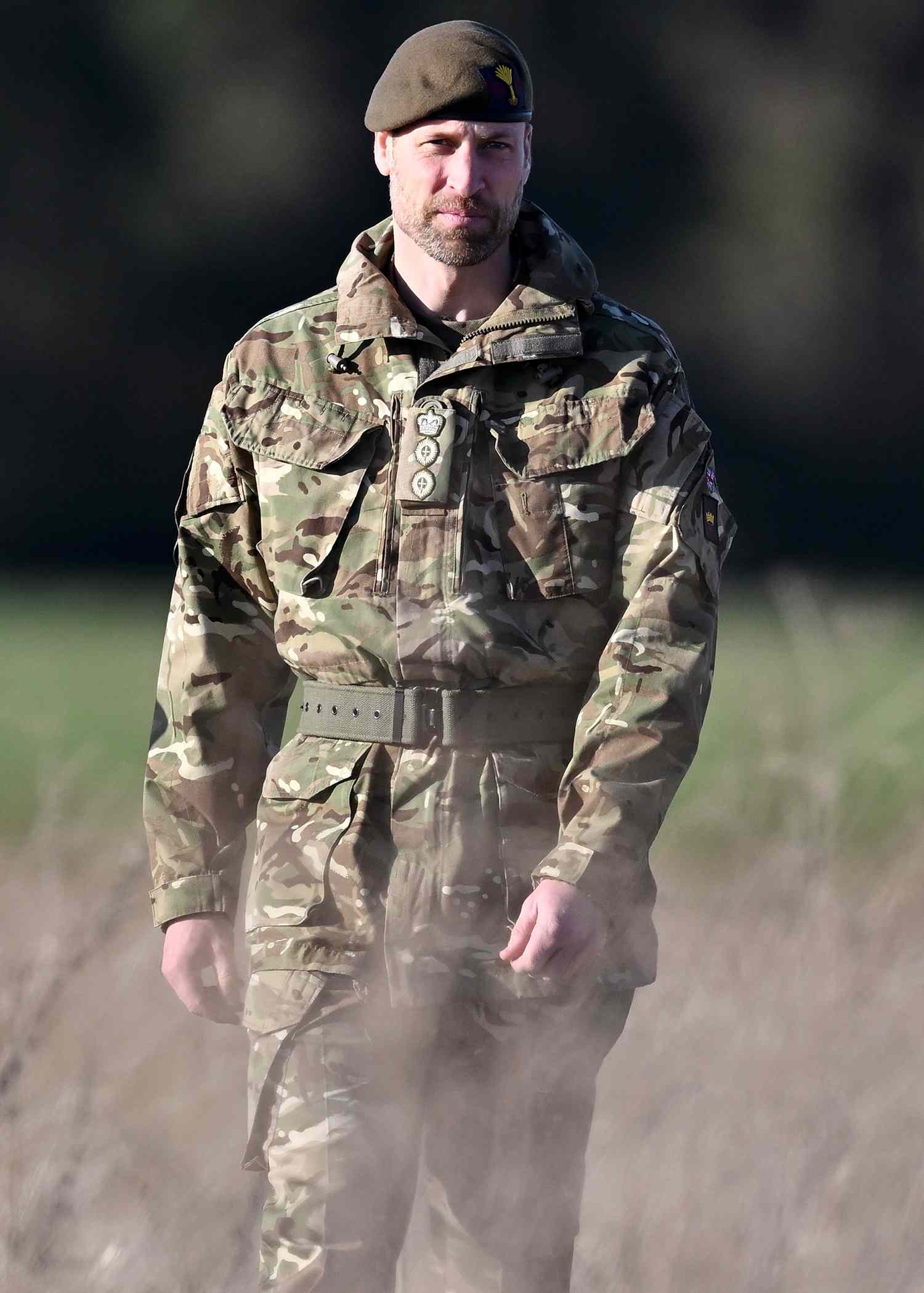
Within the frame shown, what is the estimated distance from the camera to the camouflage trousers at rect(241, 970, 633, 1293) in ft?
7.29

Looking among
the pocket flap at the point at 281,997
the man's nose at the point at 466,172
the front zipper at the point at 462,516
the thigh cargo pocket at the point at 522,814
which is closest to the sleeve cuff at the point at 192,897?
the pocket flap at the point at 281,997

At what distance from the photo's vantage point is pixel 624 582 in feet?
7.60

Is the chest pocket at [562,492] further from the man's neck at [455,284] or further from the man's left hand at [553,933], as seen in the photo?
the man's left hand at [553,933]

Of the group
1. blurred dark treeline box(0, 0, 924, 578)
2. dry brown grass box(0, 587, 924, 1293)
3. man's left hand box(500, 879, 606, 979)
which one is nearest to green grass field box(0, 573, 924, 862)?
dry brown grass box(0, 587, 924, 1293)

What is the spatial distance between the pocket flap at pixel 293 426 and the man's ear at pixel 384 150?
297mm

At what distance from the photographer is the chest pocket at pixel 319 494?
233 centimetres

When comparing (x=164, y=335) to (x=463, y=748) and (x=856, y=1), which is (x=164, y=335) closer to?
(x=856, y=1)

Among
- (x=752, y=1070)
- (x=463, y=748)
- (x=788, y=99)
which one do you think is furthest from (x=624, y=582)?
(x=788, y=99)

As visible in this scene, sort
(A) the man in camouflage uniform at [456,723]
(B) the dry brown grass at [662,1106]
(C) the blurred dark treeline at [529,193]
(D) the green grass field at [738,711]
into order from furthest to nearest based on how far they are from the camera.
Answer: (C) the blurred dark treeline at [529,193], (D) the green grass field at [738,711], (B) the dry brown grass at [662,1106], (A) the man in camouflage uniform at [456,723]

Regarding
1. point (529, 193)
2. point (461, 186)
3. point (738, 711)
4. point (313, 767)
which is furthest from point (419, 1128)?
point (529, 193)

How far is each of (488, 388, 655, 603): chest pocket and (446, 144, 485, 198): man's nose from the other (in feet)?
0.87

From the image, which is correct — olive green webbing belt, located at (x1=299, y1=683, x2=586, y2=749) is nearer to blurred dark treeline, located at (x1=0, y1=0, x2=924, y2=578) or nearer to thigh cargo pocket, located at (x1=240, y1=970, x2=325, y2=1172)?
thigh cargo pocket, located at (x1=240, y1=970, x2=325, y2=1172)

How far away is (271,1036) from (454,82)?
1122mm

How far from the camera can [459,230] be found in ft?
7.61
